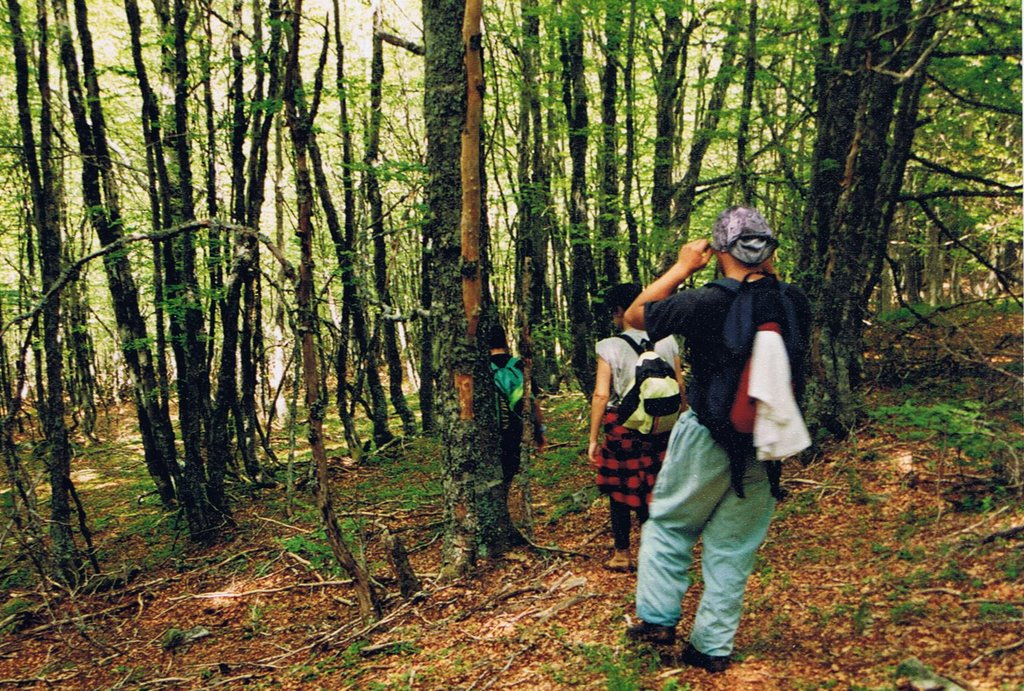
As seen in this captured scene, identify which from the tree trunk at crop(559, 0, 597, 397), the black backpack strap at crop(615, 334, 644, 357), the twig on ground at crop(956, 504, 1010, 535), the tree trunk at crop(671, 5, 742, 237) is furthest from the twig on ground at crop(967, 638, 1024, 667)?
the tree trunk at crop(559, 0, 597, 397)

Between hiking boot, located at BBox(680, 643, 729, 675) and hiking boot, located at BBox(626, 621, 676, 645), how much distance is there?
116mm

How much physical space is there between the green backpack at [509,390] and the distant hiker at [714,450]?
→ 255cm

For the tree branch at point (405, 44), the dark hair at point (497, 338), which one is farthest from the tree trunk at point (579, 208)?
the dark hair at point (497, 338)

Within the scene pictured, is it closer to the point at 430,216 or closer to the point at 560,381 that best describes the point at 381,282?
the point at 560,381

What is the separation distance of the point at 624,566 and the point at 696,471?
192 centimetres

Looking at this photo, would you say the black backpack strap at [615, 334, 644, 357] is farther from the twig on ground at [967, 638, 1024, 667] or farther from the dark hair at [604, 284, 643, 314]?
the twig on ground at [967, 638, 1024, 667]

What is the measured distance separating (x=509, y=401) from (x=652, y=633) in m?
2.71

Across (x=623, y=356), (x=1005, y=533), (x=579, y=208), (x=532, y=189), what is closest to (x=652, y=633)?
(x=623, y=356)

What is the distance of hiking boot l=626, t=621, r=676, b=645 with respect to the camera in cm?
339

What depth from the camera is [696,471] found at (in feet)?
10.3

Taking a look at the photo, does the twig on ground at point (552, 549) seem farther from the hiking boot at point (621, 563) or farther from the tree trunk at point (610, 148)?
the tree trunk at point (610, 148)

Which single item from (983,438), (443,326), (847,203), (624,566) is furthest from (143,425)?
(983,438)

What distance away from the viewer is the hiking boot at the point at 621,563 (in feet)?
15.7

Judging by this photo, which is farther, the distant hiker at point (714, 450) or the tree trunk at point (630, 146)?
the tree trunk at point (630, 146)
